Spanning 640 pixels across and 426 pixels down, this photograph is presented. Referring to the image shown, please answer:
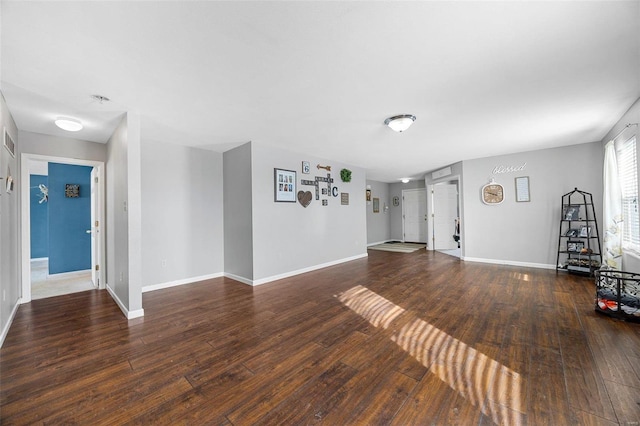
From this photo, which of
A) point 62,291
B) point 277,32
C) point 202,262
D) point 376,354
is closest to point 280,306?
point 376,354

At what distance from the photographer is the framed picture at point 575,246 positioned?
15.8 ft

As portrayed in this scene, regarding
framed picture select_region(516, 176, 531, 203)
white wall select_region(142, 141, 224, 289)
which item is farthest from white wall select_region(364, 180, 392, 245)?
white wall select_region(142, 141, 224, 289)

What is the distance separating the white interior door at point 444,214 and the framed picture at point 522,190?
228 cm

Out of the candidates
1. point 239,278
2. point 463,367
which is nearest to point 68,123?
point 239,278

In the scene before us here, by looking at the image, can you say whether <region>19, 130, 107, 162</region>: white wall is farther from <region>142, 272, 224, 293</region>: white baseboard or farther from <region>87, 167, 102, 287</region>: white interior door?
<region>142, 272, 224, 293</region>: white baseboard

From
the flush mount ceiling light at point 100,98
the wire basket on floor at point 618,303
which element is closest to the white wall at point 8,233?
the flush mount ceiling light at point 100,98

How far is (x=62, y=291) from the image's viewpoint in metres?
4.14

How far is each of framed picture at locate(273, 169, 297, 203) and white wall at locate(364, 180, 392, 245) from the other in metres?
4.49

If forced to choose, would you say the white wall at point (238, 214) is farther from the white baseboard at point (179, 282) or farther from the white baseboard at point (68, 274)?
the white baseboard at point (68, 274)

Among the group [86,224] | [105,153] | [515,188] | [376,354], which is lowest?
[376,354]

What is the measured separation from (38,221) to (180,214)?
5810 mm

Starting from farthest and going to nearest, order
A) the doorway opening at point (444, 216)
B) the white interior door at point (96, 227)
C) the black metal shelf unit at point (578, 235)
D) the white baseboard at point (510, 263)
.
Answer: the doorway opening at point (444, 216) < the white baseboard at point (510, 263) < the black metal shelf unit at point (578, 235) < the white interior door at point (96, 227)

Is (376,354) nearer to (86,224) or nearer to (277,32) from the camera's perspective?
(277,32)

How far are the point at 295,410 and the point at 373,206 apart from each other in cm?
810
